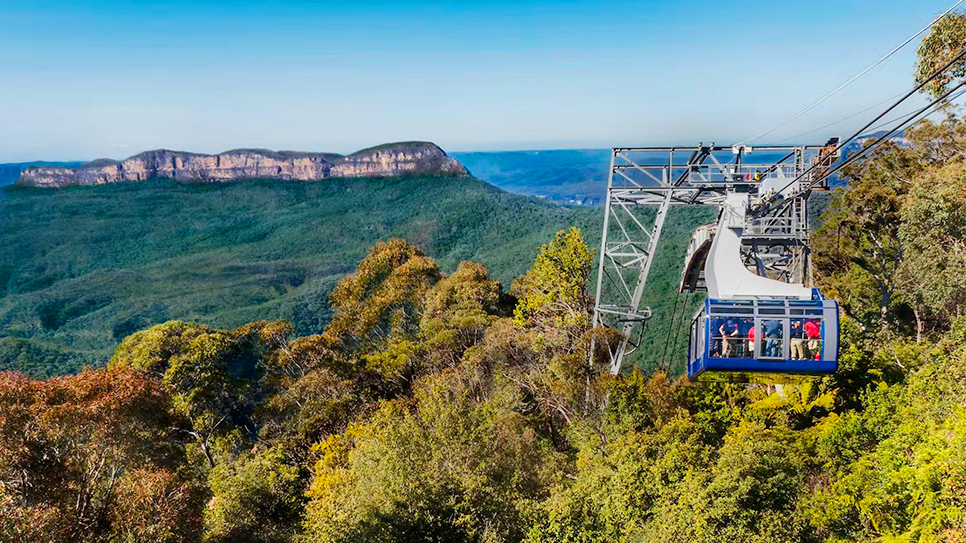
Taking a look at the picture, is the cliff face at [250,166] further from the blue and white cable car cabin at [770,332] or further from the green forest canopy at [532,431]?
the blue and white cable car cabin at [770,332]

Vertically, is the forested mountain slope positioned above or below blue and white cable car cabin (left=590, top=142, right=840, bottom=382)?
below

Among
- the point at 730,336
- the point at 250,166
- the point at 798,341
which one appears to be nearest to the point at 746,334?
the point at 730,336

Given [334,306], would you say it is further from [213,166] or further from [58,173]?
[58,173]

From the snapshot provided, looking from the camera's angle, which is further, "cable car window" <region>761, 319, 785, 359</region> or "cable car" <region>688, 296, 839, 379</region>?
"cable car window" <region>761, 319, 785, 359</region>

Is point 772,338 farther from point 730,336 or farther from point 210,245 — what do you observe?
point 210,245

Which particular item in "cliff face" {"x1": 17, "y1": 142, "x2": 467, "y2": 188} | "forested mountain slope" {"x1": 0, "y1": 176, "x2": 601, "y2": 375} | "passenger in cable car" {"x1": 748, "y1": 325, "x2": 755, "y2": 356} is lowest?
"forested mountain slope" {"x1": 0, "y1": 176, "x2": 601, "y2": 375}

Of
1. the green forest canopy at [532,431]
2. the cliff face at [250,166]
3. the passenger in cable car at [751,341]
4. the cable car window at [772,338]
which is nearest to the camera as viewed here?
the green forest canopy at [532,431]

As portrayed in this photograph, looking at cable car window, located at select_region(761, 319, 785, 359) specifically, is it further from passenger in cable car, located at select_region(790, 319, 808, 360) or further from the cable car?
passenger in cable car, located at select_region(790, 319, 808, 360)

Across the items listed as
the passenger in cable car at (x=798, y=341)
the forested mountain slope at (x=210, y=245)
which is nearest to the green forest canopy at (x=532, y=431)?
the passenger in cable car at (x=798, y=341)

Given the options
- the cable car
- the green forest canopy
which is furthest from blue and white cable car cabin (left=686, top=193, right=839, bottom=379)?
the green forest canopy
